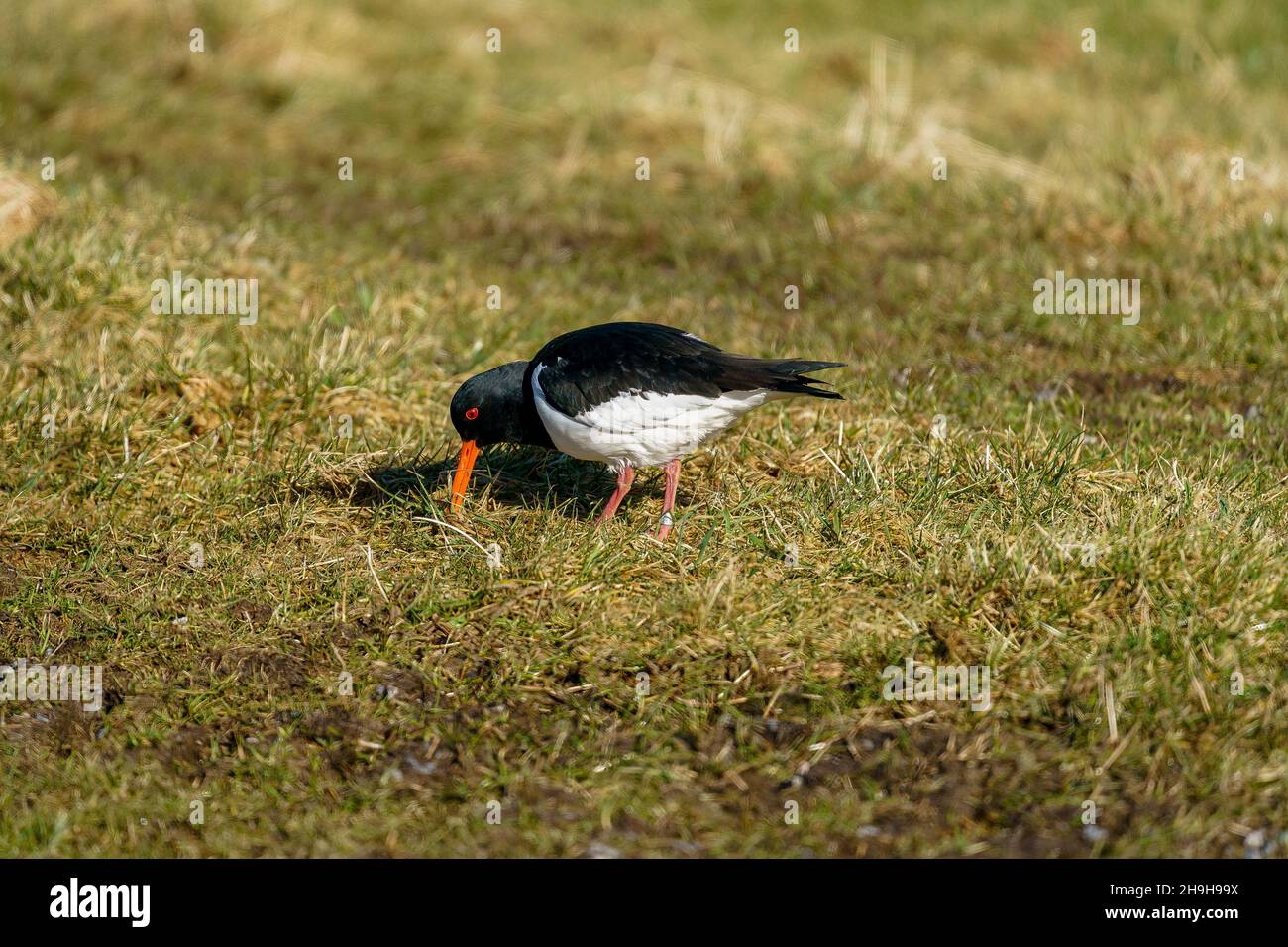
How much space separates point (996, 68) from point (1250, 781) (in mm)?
9499

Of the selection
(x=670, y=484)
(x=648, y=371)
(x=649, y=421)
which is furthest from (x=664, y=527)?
(x=648, y=371)

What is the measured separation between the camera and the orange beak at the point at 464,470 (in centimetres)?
570

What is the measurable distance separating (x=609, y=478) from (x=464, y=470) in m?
0.81

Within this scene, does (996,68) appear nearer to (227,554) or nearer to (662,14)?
(662,14)

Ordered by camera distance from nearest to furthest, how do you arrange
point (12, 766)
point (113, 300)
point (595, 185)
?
point (12, 766), point (113, 300), point (595, 185)

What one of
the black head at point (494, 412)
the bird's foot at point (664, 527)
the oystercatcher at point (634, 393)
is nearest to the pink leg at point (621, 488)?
the oystercatcher at point (634, 393)

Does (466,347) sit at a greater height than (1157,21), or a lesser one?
lesser

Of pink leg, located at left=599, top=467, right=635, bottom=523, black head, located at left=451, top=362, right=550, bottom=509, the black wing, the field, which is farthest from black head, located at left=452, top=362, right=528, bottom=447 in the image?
pink leg, located at left=599, top=467, right=635, bottom=523

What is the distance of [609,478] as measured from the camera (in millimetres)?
6324

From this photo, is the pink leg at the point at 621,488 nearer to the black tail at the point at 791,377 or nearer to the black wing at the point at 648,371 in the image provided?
the black wing at the point at 648,371

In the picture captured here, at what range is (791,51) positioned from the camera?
12469mm

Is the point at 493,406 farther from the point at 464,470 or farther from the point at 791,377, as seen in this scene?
the point at 791,377

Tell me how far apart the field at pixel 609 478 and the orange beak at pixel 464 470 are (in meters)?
0.12
